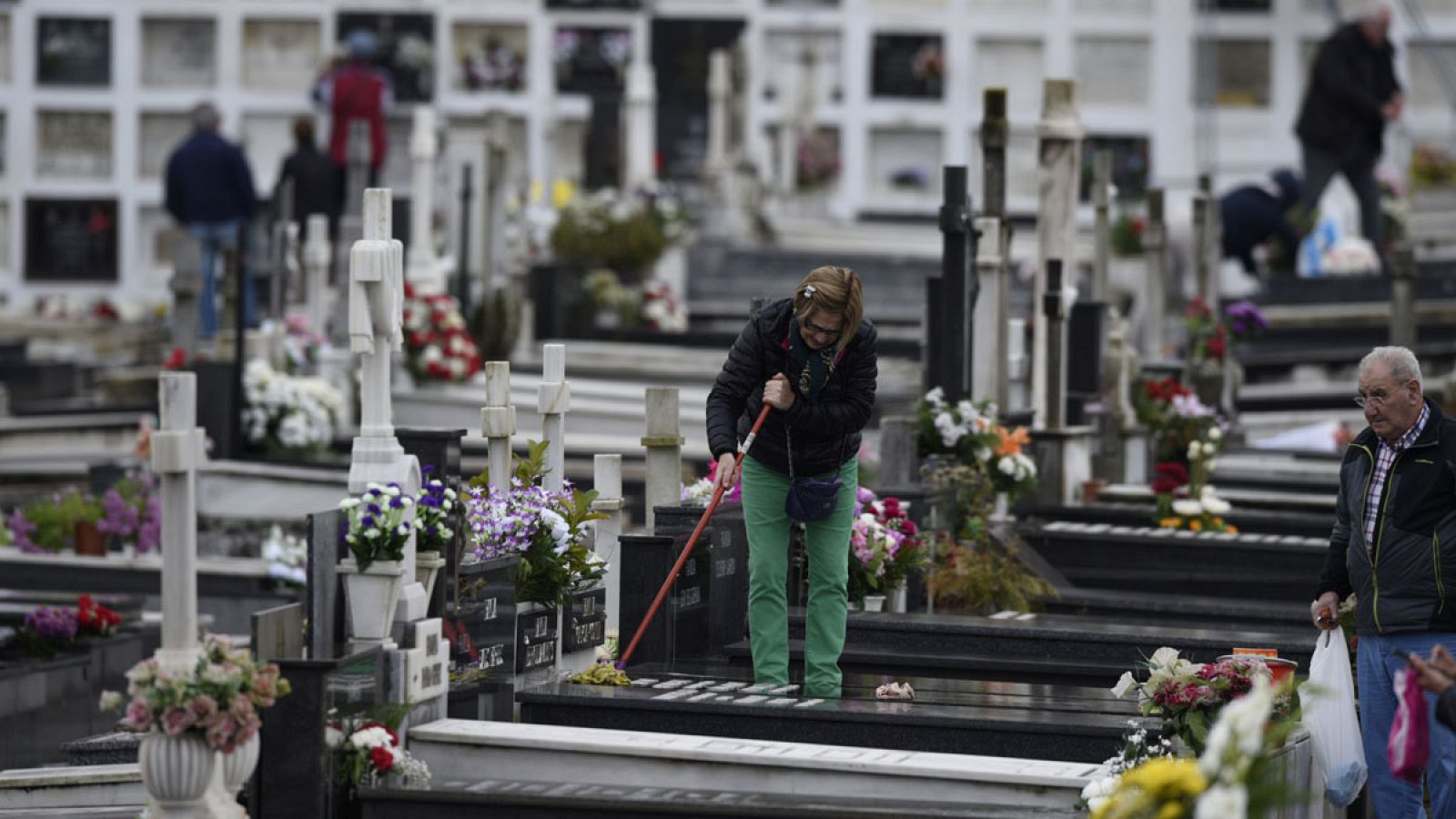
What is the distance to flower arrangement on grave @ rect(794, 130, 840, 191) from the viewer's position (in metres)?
22.1

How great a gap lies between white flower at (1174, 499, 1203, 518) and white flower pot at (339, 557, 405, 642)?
17.4ft

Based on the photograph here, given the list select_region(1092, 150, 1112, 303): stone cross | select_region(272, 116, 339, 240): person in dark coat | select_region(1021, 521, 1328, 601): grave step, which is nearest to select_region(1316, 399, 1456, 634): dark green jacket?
select_region(1021, 521, 1328, 601): grave step

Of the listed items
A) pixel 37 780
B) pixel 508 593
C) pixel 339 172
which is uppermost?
pixel 339 172

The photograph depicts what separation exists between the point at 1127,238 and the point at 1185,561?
8870mm

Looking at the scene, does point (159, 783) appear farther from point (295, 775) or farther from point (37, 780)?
point (37, 780)

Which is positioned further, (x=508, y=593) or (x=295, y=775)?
(x=508, y=593)

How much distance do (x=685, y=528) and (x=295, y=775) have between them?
2234 millimetres

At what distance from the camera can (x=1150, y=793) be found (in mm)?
4316

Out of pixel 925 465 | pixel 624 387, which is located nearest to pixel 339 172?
pixel 624 387

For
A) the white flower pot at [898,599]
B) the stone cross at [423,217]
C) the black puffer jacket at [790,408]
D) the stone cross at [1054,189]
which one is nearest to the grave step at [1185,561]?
the white flower pot at [898,599]

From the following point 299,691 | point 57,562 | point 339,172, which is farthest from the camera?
point 339,172

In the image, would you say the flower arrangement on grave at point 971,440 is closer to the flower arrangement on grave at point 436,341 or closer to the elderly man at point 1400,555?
the elderly man at point 1400,555

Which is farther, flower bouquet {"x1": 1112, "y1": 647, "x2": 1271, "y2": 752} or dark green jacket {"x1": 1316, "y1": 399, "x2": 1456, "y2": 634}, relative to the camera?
dark green jacket {"x1": 1316, "y1": 399, "x2": 1456, "y2": 634}

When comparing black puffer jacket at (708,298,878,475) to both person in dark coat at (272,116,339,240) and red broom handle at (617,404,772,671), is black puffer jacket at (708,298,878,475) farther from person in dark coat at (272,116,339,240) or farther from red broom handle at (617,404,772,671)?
person in dark coat at (272,116,339,240)
